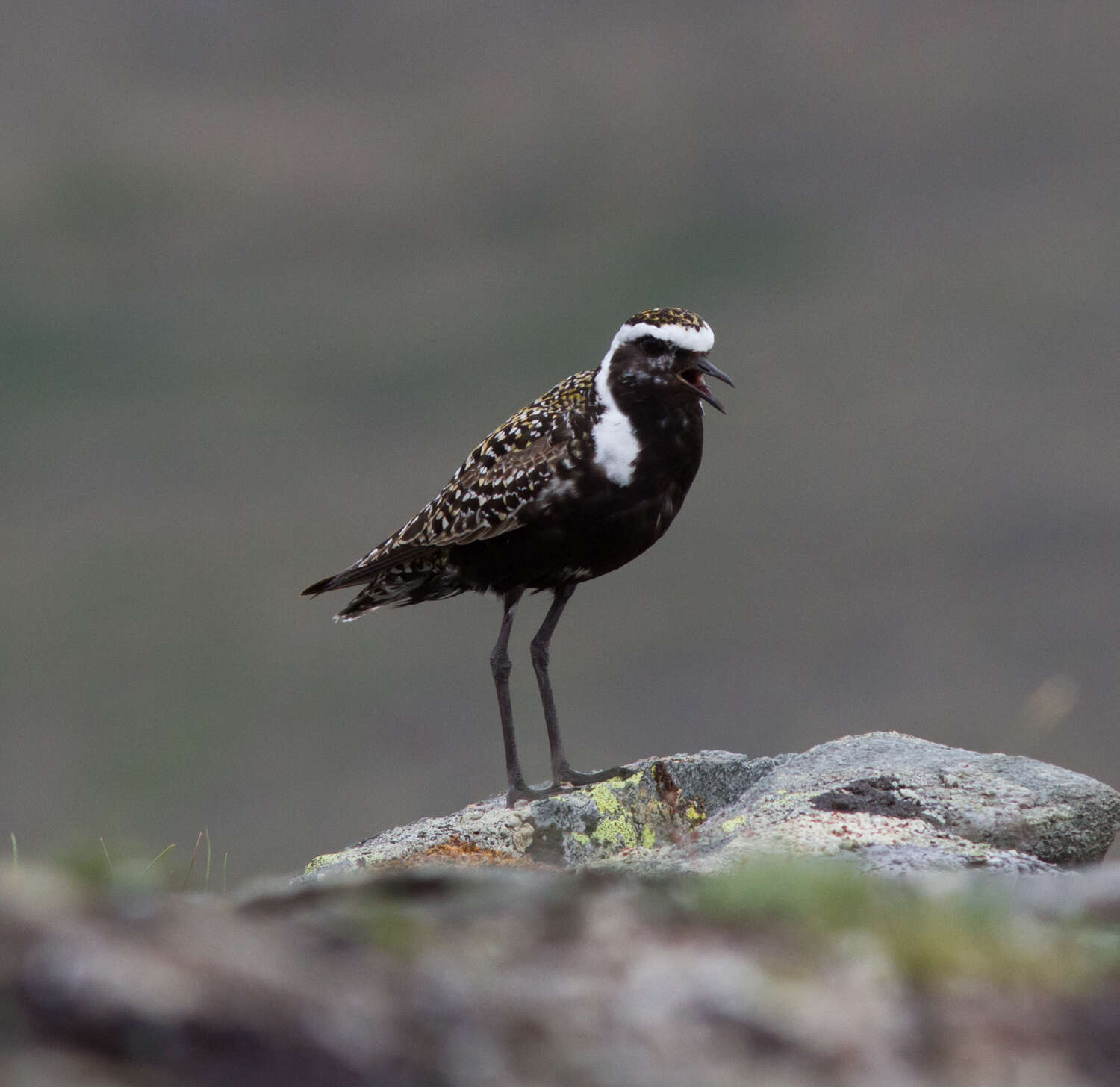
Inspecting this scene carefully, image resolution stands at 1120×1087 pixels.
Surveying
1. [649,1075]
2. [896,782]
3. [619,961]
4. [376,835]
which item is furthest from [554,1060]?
[376,835]

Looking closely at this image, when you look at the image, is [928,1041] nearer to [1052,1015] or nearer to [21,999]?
[1052,1015]

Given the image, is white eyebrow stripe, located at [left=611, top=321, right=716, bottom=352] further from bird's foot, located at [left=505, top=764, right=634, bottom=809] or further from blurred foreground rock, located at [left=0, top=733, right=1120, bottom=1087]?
blurred foreground rock, located at [left=0, top=733, right=1120, bottom=1087]

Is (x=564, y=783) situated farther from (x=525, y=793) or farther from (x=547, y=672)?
(x=547, y=672)

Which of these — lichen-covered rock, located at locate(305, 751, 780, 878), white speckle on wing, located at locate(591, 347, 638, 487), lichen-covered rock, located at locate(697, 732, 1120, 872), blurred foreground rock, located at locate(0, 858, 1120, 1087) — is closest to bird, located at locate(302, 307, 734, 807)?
white speckle on wing, located at locate(591, 347, 638, 487)

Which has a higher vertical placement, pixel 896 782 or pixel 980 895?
pixel 896 782

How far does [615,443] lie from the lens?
27.1 feet

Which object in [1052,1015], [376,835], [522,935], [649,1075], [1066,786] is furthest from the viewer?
[376,835]

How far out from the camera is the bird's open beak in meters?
8.08

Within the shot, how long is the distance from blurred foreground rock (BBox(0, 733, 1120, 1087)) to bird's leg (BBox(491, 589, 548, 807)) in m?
5.05

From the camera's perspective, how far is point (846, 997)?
8.45 feet

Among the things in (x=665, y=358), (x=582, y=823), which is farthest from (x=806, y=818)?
(x=665, y=358)

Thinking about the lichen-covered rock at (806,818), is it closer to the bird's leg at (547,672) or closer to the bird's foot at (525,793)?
the bird's foot at (525,793)

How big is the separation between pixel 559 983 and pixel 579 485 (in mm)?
5794

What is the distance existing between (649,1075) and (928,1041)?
1.77ft
